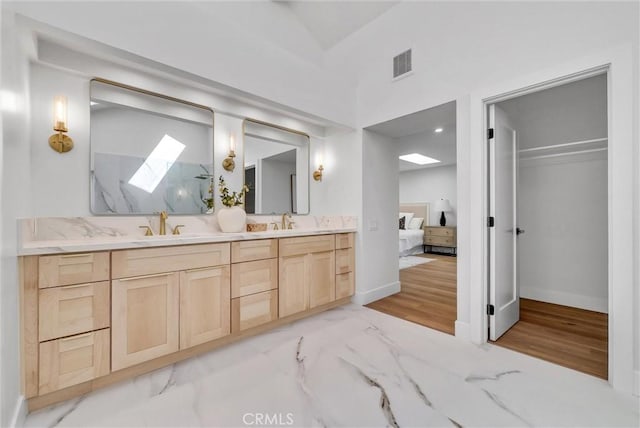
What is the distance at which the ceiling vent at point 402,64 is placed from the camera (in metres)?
2.70

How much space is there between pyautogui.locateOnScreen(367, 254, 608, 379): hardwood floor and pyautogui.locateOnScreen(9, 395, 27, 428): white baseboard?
2.75 meters

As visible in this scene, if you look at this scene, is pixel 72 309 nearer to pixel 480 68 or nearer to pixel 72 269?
pixel 72 269

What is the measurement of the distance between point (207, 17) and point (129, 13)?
1.81ft

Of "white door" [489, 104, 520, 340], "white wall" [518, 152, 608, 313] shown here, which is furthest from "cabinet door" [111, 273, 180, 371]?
"white wall" [518, 152, 608, 313]

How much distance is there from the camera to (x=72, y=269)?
1495mm

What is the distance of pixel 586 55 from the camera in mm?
1717

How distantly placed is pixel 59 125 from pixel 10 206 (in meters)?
0.83

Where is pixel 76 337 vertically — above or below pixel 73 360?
above

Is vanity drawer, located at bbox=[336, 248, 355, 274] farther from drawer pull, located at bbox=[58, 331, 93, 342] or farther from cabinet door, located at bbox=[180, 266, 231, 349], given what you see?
drawer pull, located at bbox=[58, 331, 93, 342]

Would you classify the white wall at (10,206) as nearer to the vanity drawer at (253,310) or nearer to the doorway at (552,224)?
the vanity drawer at (253,310)

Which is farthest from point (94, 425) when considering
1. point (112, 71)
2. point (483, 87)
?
point (483, 87)

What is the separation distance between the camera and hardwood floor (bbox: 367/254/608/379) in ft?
6.50

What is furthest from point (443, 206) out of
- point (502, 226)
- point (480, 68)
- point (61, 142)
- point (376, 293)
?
point (61, 142)

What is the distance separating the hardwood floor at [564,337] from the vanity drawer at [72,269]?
2966 millimetres
